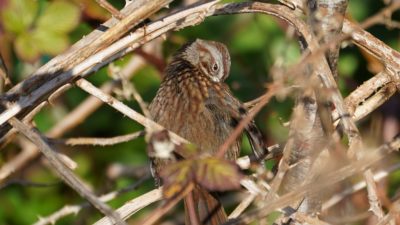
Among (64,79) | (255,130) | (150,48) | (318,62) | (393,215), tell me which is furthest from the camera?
(150,48)

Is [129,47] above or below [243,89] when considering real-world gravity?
below

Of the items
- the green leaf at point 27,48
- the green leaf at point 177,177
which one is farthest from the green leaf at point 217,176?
the green leaf at point 27,48

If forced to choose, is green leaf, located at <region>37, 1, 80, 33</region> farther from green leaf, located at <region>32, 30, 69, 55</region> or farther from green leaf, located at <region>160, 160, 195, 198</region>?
green leaf, located at <region>160, 160, 195, 198</region>

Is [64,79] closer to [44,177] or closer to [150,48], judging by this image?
[150,48]

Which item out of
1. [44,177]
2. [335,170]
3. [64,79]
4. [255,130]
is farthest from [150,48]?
[335,170]

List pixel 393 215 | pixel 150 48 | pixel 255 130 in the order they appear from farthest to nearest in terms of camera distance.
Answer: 1. pixel 150 48
2. pixel 255 130
3. pixel 393 215
